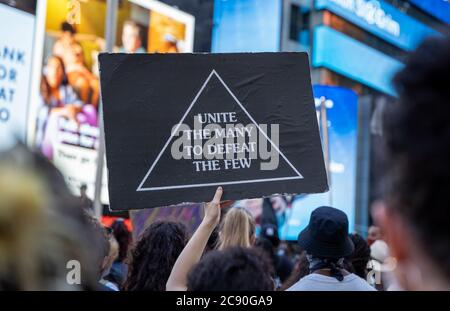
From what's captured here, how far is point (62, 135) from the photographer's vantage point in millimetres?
12453

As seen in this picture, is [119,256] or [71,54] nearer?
[119,256]

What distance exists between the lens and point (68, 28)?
13055 mm

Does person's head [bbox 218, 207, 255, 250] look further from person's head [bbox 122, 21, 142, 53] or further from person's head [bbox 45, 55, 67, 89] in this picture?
person's head [bbox 122, 21, 142, 53]

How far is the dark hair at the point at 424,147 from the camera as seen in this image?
110 cm

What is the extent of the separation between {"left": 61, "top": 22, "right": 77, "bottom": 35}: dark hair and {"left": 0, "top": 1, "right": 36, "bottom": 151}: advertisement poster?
849mm

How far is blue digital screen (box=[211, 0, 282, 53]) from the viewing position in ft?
61.2

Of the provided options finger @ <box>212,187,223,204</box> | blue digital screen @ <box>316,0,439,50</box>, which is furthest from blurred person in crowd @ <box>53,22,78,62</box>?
blue digital screen @ <box>316,0,439,50</box>

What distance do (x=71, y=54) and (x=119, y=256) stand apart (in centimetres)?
879

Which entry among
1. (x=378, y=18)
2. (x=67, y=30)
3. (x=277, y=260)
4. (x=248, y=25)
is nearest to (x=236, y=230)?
(x=277, y=260)

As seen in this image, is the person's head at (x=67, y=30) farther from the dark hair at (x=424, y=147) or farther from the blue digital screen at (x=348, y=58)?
the blue digital screen at (x=348, y=58)
